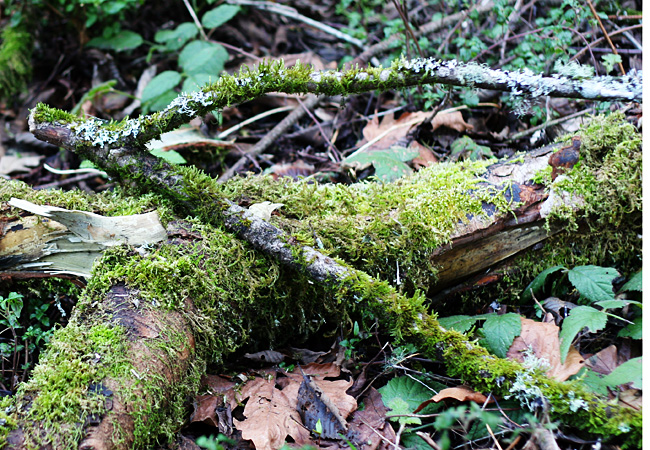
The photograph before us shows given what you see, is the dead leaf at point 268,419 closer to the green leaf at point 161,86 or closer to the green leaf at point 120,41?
the green leaf at point 161,86

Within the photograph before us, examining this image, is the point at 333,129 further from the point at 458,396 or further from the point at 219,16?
the point at 458,396

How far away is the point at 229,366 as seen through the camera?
104 inches

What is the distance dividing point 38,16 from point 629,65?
22.5 feet

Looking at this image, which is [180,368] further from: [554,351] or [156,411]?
[554,351]

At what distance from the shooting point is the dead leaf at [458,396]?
212cm

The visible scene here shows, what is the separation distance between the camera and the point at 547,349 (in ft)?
7.45

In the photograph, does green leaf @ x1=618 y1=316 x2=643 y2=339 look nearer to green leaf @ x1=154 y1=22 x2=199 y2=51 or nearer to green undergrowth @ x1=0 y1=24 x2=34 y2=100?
green leaf @ x1=154 y1=22 x2=199 y2=51

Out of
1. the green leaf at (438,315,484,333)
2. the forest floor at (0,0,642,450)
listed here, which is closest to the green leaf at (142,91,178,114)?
the forest floor at (0,0,642,450)

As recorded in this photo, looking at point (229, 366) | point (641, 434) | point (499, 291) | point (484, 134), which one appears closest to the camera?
point (641, 434)

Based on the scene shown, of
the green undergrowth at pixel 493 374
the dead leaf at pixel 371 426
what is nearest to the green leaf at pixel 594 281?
the green undergrowth at pixel 493 374

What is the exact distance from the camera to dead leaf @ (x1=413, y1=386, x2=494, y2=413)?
6.97 feet

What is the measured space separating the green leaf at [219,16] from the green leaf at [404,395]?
4325 millimetres

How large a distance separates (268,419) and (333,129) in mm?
3156

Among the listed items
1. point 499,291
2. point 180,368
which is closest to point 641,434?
point 499,291
